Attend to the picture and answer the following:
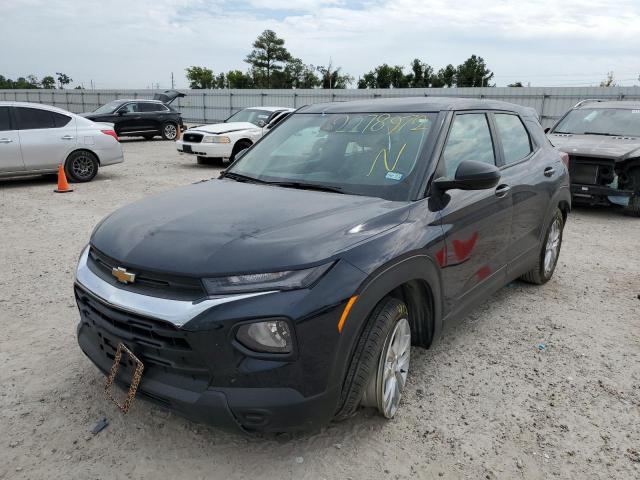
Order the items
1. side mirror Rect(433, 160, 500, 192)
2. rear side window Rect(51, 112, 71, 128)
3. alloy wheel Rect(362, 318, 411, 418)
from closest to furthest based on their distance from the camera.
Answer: alloy wheel Rect(362, 318, 411, 418) → side mirror Rect(433, 160, 500, 192) → rear side window Rect(51, 112, 71, 128)

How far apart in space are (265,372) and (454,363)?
1827mm

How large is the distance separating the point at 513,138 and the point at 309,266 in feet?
9.21

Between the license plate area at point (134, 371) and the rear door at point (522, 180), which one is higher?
the rear door at point (522, 180)

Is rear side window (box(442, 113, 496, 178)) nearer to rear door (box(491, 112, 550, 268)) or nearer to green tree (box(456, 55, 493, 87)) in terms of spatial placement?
rear door (box(491, 112, 550, 268))

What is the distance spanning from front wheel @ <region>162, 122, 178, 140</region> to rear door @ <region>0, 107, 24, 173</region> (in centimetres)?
1099

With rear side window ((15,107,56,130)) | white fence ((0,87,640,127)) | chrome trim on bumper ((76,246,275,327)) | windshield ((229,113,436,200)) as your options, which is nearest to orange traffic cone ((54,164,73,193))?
rear side window ((15,107,56,130))

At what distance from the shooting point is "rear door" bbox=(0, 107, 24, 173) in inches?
373

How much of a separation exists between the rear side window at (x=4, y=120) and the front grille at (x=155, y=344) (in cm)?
873

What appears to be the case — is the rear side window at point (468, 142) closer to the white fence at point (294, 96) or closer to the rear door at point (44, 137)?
the rear door at point (44, 137)

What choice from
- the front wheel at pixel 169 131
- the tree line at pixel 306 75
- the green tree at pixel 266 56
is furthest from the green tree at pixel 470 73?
the front wheel at pixel 169 131

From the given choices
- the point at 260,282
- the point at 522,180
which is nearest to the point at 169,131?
the point at 522,180

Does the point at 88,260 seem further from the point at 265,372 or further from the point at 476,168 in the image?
the point at 476,168

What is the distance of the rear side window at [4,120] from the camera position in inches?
373

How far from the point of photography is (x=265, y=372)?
2160mm
